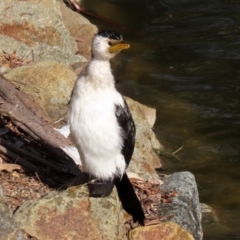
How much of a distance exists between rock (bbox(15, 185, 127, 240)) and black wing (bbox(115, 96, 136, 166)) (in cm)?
40

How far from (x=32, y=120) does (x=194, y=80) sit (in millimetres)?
4606

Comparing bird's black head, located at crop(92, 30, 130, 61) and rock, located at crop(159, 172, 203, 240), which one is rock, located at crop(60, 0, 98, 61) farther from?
bird's black head, located at crop(92, 30, 130, 61)

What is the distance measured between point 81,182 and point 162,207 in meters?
0.76

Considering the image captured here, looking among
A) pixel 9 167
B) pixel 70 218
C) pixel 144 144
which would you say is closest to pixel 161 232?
pixel 70 218

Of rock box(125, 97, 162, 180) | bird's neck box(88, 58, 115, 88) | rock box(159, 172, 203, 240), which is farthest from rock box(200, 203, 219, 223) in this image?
bird's neck box(88, 58, 115, 88)

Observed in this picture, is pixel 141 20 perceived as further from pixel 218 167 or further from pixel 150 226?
pixel 150 226

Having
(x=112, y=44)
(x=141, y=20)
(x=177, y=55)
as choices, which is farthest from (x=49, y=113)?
(x=141, y=20)

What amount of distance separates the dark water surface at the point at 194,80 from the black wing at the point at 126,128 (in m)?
1.75

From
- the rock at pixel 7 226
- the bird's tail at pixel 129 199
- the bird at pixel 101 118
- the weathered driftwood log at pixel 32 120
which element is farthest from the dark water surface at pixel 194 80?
the rock at pixel 7 226

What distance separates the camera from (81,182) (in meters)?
5.59

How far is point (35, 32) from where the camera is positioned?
29.9ft

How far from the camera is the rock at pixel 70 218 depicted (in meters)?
5.14

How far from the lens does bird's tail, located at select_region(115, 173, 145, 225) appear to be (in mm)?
5621

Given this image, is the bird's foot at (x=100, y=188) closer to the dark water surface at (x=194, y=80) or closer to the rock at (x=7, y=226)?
the rock at (x=7, y=226)
